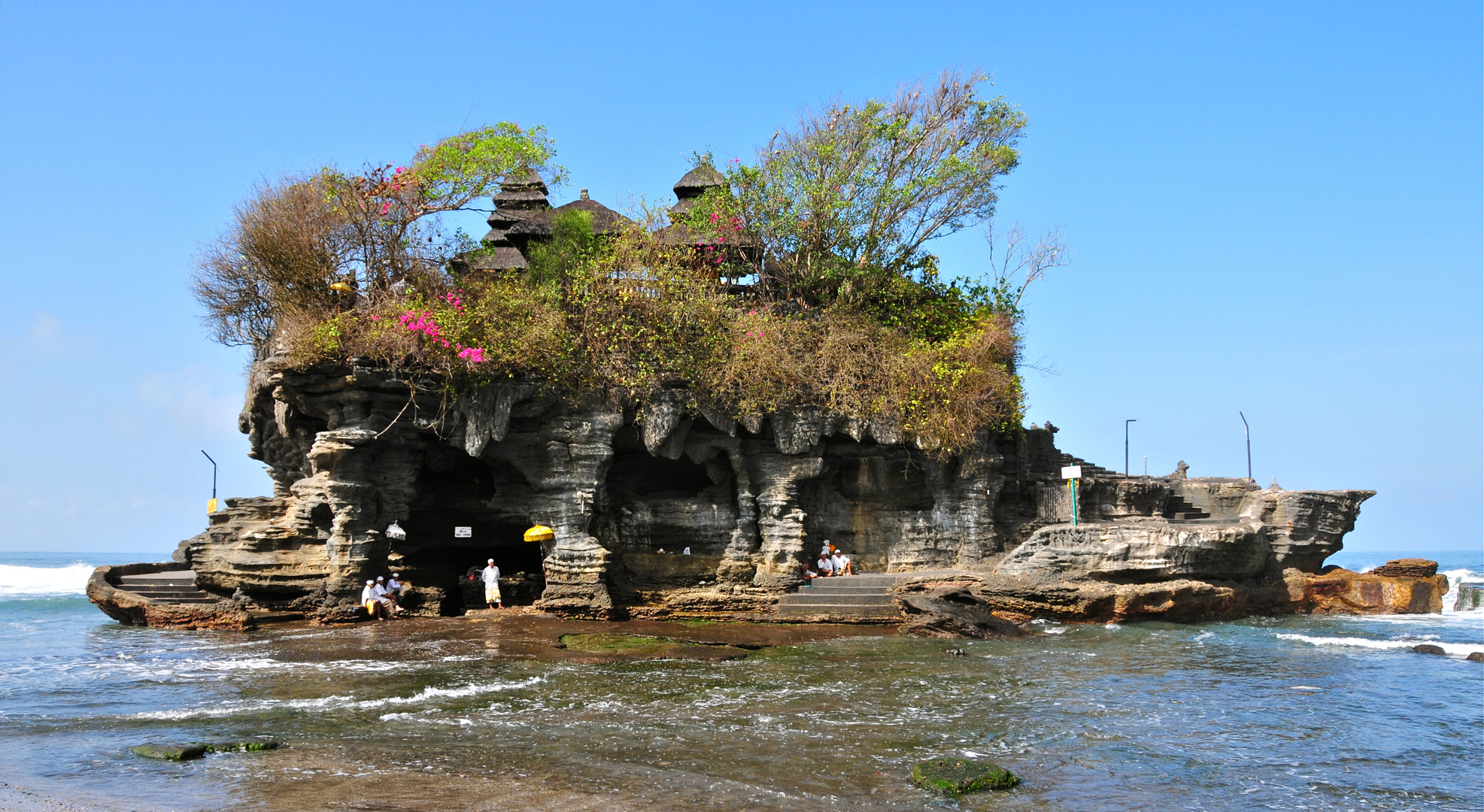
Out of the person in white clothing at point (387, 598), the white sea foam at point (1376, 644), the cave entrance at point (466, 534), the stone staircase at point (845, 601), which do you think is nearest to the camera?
the white sea foam at point (1376, 644)

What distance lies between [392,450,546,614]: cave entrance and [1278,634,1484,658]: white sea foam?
15.8 metres

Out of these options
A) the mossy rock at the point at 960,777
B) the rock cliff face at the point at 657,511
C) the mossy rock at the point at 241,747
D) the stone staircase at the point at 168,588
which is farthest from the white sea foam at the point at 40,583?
the mossy rock at the point at 960,777

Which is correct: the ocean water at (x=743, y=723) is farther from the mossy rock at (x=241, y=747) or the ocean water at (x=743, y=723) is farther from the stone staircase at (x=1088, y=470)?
the stone staircase at (x=1088, y=470)

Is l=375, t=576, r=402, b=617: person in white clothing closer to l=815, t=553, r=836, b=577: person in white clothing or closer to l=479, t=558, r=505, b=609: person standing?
l=479, t=558, r=505, b=609: person standing

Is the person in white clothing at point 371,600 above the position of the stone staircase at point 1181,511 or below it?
below

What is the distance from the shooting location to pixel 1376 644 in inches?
717

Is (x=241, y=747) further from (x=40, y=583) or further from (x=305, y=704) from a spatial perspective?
(x=40, y=583)

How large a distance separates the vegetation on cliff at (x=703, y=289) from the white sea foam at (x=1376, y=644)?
23.0ft

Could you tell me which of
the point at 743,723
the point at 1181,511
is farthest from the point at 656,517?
the point at 1181,511

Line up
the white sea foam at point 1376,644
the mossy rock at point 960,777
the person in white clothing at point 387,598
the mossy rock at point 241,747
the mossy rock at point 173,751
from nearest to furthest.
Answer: the mossy rock at point 960,777, the mossy rock at point 173,751, the mossy rock at point 241,747, the white sea foam at point 1376,644, the person in white clothing at point 387,598

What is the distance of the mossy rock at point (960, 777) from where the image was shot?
8.43 meters

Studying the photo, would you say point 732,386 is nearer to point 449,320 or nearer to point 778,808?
point 449,320

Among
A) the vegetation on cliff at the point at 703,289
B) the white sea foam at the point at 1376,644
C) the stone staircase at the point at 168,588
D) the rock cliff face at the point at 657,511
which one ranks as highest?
the vegetation on cliff at the point at 703,289

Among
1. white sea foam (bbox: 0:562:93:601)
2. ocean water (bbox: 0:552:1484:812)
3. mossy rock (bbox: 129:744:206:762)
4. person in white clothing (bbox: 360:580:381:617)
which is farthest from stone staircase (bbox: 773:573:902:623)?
white sea foam (bbox: 0:562:93:601)
